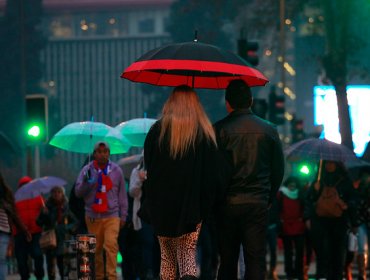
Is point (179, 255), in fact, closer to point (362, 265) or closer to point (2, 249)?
point (2, 249)

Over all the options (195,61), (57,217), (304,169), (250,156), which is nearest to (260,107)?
(304,169)

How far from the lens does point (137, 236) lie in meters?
17.8

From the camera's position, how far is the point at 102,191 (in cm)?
1577

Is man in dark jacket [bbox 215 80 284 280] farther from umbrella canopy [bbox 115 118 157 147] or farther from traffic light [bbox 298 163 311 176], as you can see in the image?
traffic light [bbox 298 163 311 176]

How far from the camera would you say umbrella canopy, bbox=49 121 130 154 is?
1781cm

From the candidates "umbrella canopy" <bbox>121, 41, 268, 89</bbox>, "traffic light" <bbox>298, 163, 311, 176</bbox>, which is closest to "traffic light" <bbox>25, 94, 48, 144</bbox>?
"traffic light" <bbox>298, 163, 311, 176</bbox>

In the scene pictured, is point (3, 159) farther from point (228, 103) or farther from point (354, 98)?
point (228, 103)

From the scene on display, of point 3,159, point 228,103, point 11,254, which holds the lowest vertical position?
point 3,159

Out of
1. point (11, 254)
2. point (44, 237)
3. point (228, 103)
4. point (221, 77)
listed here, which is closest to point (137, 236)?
point (44, 237)

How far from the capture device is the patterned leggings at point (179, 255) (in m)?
10.4

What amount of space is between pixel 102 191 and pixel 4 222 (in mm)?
2201

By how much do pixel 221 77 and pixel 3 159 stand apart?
312 feet

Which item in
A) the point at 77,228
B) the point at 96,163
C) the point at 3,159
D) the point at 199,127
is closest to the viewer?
the point at 199,127

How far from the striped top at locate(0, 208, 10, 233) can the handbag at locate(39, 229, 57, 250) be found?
212 inches
